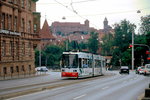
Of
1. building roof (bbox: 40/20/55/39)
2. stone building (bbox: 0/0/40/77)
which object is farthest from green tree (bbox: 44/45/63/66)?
building roof (bbox: 40/20/55/39)

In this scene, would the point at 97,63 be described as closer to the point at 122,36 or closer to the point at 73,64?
the point at 73,64

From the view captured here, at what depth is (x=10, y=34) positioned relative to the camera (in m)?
53.8

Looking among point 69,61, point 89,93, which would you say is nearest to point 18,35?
point 69,61

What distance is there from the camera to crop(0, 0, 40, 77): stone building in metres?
51.8

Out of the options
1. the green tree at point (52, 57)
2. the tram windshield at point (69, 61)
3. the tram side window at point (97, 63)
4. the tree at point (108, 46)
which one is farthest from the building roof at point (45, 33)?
the tram windshield at point (69, 61)

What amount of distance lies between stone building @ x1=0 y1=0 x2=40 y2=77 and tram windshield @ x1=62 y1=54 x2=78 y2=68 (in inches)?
478

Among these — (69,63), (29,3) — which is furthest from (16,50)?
(69,63)

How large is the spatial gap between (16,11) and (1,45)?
833cm

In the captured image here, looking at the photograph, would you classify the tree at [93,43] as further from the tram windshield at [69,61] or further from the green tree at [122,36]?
the tram windshield at [69,61]

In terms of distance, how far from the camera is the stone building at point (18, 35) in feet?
170

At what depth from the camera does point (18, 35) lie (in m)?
56.9

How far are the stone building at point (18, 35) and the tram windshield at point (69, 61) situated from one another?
478 inches

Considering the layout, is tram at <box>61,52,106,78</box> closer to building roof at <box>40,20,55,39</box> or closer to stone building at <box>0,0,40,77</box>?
stone building at <box>0,0,40,77</box>

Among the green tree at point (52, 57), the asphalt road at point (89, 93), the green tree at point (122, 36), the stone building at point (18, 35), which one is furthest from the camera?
the green tree at point (122, 36)
